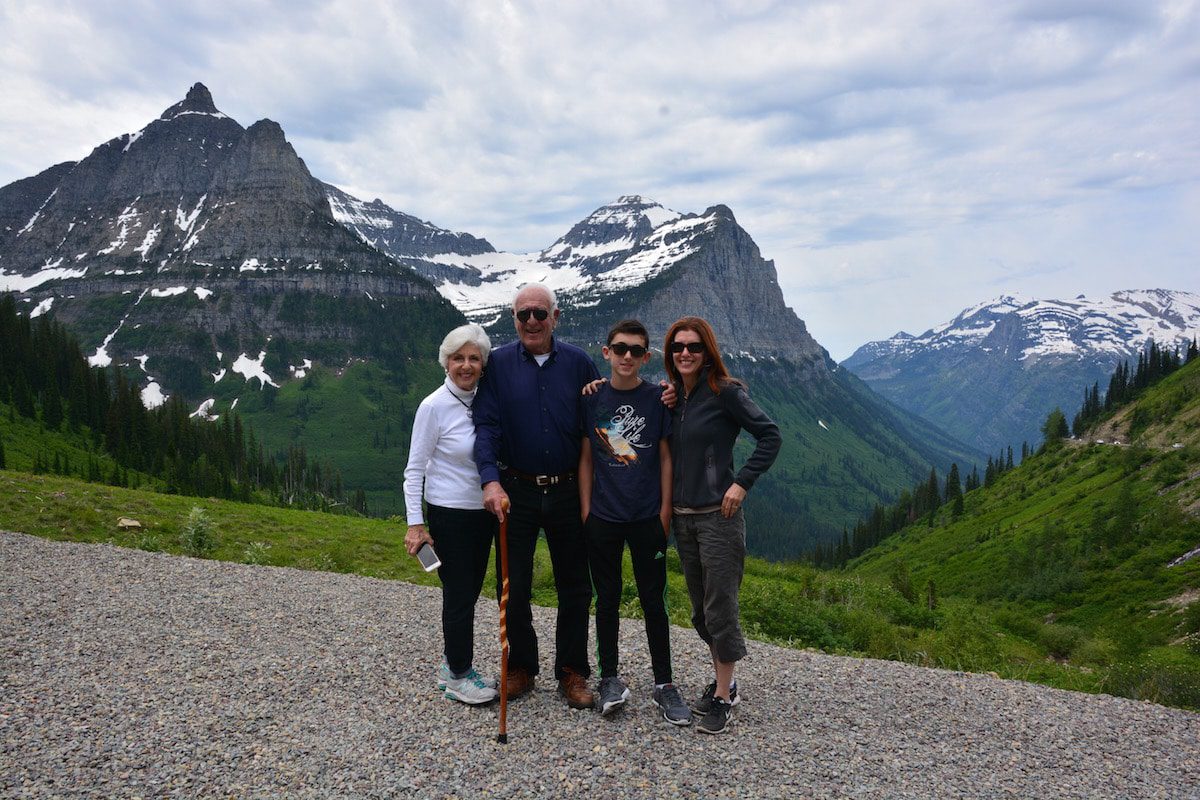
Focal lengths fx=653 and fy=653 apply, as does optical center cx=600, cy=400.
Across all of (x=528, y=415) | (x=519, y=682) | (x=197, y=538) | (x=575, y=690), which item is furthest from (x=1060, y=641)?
(x=197, y=538)

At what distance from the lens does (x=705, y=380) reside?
26.1 ft

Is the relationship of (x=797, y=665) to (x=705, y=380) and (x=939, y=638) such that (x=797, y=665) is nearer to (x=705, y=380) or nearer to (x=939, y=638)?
(x=705, y=380)

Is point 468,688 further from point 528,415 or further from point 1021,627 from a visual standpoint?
point 1021,627

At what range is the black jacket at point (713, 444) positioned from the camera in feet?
25.2

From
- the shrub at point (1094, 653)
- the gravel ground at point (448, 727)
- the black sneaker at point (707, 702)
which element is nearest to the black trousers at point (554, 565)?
the gravel ground at point (448, 727)

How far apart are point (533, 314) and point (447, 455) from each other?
6.66ft

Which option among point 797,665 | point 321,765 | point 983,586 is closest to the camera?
point 321,765

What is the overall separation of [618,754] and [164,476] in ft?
284

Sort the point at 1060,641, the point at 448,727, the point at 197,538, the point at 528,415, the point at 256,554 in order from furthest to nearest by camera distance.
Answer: the point at 1060,641 → the point at 197,538 → the point at 256,554 → the point at 528,415 → the point at 448,727

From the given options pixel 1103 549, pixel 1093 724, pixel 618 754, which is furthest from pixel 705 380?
pixel 1103 549

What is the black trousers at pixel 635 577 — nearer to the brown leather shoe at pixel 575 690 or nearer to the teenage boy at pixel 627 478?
the teenage boy at pixel 627 478

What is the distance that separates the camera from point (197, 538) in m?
20.9

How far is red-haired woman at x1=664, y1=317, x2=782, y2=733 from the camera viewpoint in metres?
7.72

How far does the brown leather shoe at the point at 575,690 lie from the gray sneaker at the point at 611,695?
145mm
